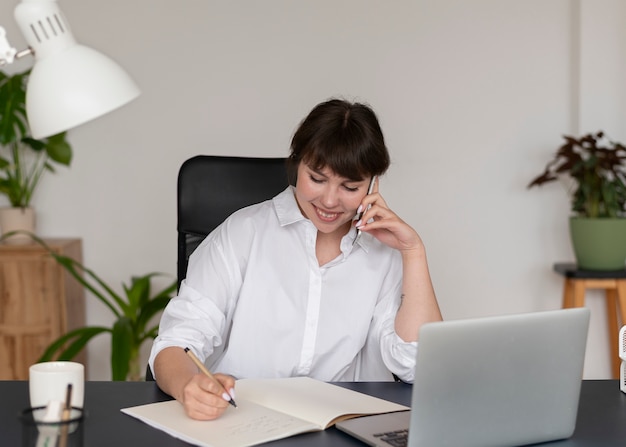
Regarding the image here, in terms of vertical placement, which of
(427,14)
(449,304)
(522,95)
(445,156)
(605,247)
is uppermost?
(427,14)

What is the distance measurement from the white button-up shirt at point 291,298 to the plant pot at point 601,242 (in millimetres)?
1835

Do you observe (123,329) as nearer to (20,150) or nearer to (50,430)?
(20,150)

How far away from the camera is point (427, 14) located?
399 cm

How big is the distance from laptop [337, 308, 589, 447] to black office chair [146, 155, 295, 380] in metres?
0.96

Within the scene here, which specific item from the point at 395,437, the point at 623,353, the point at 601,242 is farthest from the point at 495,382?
the point at 601,242

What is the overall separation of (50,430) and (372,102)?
300 centimetres

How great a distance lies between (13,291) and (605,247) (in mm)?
2406

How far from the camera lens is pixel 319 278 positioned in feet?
6.96

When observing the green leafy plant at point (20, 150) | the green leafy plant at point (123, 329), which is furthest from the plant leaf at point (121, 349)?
the green leafy plant at point (20, 150)

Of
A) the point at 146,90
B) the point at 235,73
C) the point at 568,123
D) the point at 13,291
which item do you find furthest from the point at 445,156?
the point at 13,291

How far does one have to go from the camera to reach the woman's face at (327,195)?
1989mm

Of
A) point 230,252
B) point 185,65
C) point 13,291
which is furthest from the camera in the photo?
point 185,65

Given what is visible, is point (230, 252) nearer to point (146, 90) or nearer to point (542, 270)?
point (146, 90)

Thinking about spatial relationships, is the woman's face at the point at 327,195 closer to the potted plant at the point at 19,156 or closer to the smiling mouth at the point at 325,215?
the smiling mouth at the point at 325,215
